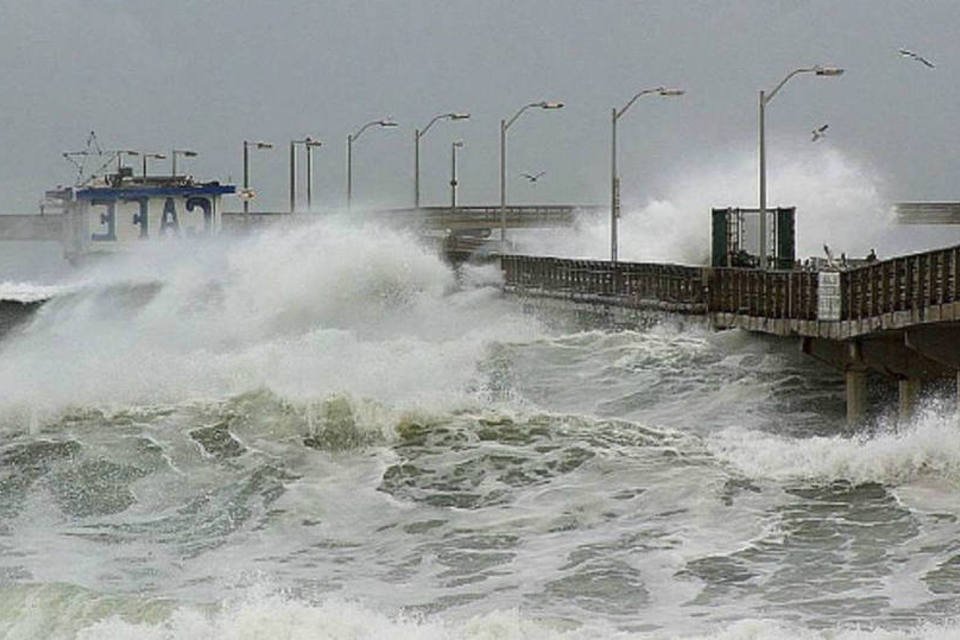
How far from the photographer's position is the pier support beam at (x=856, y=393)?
115 feet

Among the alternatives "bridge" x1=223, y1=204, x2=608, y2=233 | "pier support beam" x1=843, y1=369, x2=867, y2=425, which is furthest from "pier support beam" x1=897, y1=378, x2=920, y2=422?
"bridge" x1=223, y1=204, x2=608, y2=233

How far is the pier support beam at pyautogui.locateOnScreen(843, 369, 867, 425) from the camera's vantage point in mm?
34906

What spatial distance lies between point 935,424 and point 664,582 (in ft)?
32.7

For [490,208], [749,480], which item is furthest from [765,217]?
[490,208]

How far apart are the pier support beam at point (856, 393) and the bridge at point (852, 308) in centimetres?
2

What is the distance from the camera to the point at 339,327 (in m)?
56.5

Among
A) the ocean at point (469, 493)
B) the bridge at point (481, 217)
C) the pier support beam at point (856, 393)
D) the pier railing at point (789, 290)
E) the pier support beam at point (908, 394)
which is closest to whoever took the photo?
the ocean at point (469, 493)

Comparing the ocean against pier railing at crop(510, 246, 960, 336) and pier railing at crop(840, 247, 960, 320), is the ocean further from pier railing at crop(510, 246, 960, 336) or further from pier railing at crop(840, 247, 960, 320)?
pier railing at crop(840, 247, 960, 320)

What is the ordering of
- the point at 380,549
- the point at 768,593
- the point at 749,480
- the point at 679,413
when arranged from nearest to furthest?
1. the point at 768,593
2. the point at 380,549
3. the point at 749,480
4. the point at 679,413

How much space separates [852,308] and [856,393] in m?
1.53

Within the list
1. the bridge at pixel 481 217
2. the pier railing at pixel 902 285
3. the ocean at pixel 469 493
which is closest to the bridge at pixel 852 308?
the pier railing at pixel 902 285

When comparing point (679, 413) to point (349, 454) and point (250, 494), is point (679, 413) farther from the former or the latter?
point (250, 494)

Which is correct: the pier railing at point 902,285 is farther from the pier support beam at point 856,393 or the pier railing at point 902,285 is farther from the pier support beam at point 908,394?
the pier support beam at point 908,394

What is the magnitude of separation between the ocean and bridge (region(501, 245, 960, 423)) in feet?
2.22
